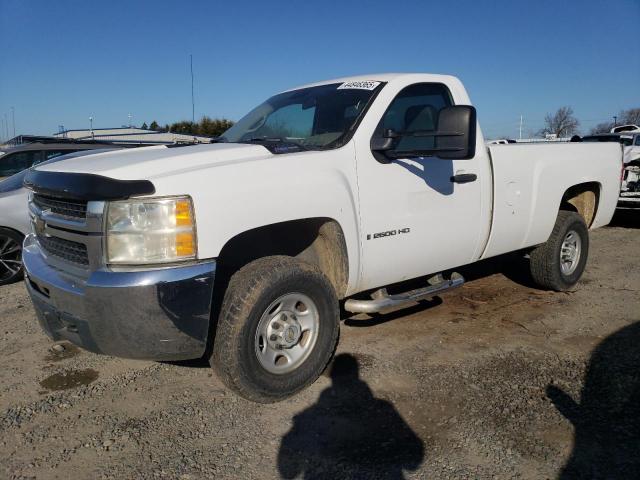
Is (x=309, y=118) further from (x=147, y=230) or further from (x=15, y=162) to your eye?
(x=15, y=162)

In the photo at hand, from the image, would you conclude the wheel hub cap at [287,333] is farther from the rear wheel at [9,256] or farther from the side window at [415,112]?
the rear wheel at [9,256]

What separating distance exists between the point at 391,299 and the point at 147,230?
1.85 meters

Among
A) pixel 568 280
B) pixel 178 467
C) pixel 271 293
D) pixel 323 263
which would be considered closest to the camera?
pixel 178 467

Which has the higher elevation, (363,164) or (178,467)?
(363,164)

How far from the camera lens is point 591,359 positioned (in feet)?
12.4

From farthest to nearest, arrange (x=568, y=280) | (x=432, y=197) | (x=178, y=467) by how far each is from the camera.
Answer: (x=568, y=280), (x=432, y=197), (x=178, y=467)

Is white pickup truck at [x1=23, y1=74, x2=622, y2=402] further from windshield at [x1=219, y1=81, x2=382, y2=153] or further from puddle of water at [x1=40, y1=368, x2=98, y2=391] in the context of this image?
puddle of water at [x1=40, y1=368, x2=98, y2=391]

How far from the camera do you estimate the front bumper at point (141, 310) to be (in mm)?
2566

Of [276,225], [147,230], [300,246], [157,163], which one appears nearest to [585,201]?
[300,246]

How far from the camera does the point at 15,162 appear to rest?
25.5ft

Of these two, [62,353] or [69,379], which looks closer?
[69,379]

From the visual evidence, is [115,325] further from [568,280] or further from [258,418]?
[568,280]

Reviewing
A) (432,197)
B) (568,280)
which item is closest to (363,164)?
(432,197)

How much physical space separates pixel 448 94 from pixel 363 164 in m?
1.36
